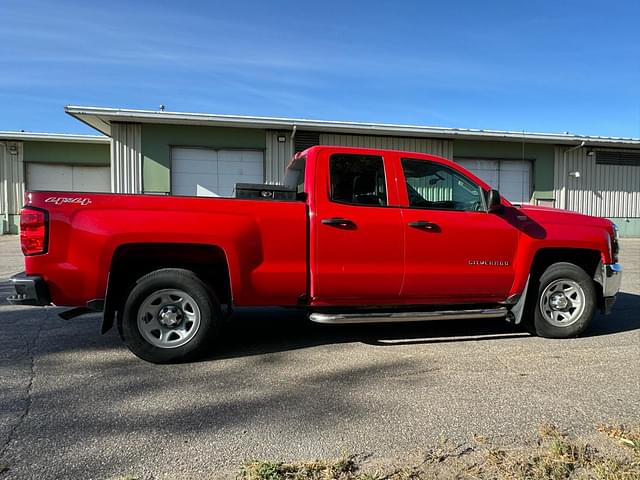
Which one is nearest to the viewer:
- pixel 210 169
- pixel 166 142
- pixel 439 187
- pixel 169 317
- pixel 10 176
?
pixel 169 317

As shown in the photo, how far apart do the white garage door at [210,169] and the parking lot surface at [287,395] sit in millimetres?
10832

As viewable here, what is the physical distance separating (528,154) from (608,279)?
14974 mm

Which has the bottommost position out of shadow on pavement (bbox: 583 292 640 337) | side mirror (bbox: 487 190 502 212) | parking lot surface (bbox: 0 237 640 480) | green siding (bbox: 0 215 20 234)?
parking lot surface (bbox: 0 237 640 480)

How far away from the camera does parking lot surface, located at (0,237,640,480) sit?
2852 millimetres

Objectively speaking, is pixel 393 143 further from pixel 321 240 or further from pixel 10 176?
pixel 10 176

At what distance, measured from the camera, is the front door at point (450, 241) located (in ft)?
16.0

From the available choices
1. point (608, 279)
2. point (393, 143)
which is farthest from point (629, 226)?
point (608, 279)

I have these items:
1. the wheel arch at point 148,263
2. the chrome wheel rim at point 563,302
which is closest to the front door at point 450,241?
the chrome wheel rim at point 563,302

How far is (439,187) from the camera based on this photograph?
5152 millimetres

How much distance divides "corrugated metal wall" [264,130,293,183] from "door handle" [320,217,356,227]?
12277mm

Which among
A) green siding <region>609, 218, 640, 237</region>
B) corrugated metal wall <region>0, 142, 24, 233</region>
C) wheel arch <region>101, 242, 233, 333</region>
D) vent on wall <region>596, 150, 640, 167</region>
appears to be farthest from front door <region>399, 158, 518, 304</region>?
corrugated metal wall <region>0, 142, 24, 233</region>

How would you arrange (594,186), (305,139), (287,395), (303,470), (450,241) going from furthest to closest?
(594,186), (305,139), (450,241), (287,395), (303,470)

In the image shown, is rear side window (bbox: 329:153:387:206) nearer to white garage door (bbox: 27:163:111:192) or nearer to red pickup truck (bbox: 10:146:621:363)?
red pickup truck (bbox: 10:146:621:363)

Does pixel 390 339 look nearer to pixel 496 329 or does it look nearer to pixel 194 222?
pixel 496 329
